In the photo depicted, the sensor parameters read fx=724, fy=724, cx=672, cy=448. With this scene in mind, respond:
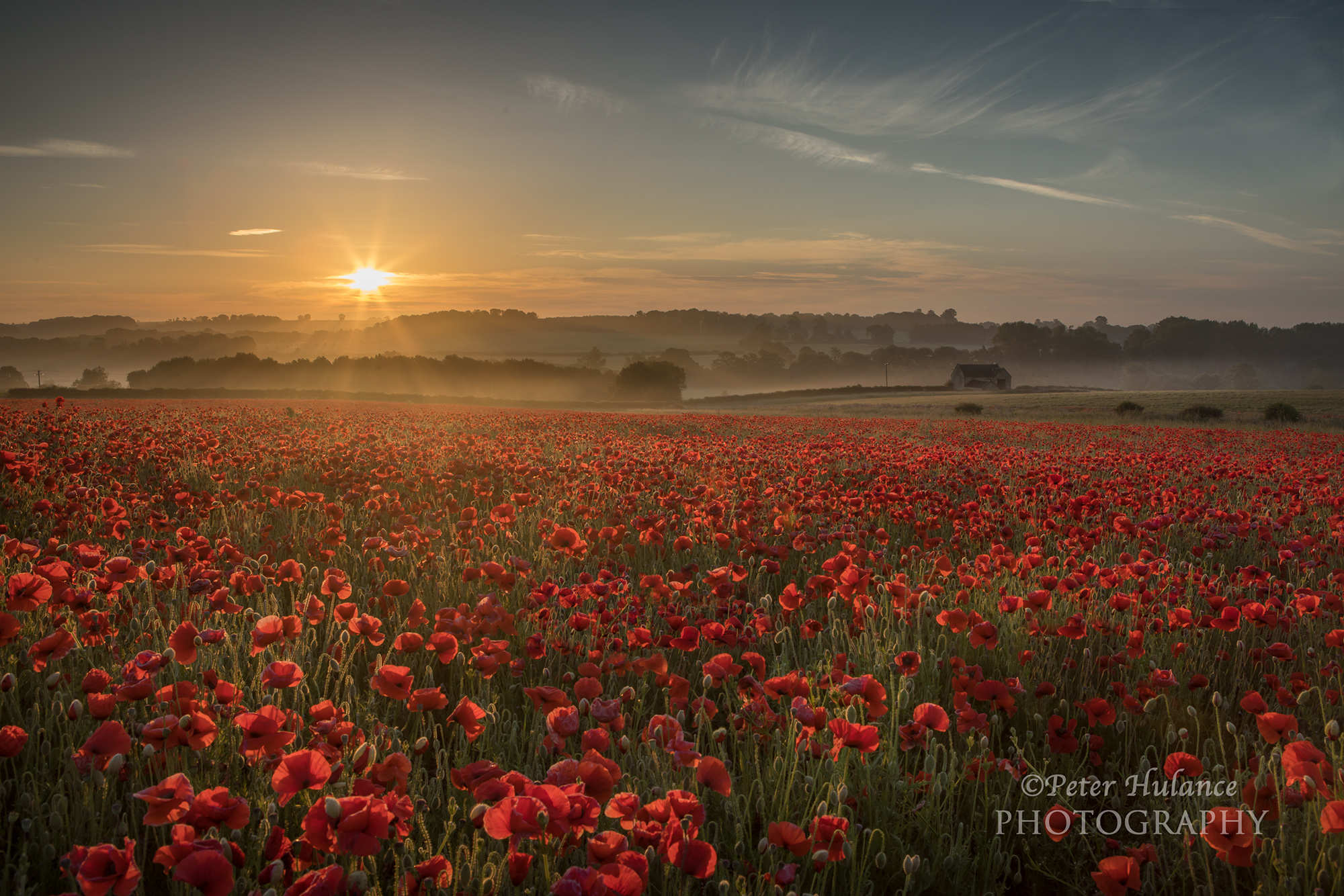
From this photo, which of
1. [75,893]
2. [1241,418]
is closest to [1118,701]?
[75,893]

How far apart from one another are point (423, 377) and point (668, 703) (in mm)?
89347

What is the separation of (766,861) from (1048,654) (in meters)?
1.97

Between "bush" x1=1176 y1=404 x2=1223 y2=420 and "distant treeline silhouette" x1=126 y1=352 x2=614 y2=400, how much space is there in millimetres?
63518

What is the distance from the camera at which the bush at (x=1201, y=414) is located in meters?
31.6

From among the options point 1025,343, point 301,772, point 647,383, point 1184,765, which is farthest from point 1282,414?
point 1025,343

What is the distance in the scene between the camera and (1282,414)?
30.0 m

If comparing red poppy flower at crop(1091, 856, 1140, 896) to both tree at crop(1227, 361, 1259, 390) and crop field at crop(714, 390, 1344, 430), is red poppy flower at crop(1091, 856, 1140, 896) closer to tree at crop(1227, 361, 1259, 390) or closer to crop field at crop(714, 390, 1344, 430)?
crop field at crop(714, 390, 1344, 430)

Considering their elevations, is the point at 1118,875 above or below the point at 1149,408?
below

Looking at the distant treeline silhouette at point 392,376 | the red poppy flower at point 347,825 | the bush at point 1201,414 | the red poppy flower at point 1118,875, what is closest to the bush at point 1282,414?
the bush at point 1201,414

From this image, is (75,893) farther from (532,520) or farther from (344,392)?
(344,392)

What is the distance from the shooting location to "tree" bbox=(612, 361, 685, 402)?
8481cm

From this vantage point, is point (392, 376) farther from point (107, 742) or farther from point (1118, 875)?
point (1118, 875)

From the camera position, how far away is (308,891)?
4.53 feet

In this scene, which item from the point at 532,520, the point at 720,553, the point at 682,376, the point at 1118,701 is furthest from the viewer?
the point at 682,376
